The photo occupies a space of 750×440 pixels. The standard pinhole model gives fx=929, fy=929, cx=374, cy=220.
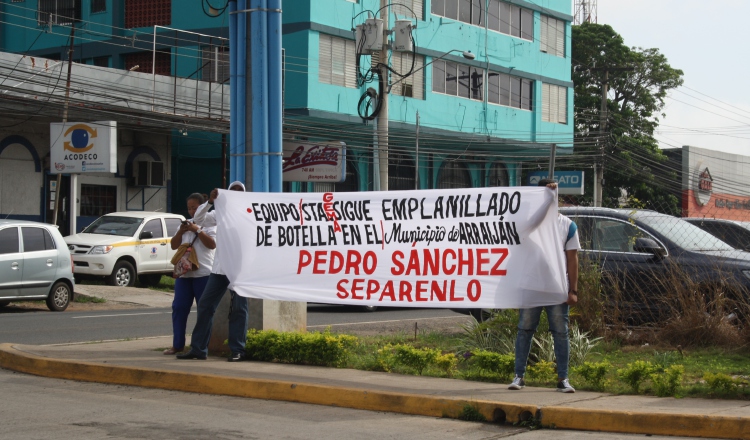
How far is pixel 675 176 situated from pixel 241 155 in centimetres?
4790

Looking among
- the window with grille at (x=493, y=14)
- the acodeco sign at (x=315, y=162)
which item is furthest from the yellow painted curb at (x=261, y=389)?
the window with grille at (x=493, y=14)

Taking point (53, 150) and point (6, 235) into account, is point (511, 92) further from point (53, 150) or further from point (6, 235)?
point (6, 235)

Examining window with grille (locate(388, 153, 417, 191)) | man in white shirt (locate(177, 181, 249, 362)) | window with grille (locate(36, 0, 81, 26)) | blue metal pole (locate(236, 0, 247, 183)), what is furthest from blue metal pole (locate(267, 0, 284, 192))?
window with grille (locate(36, 0, 81, 26))

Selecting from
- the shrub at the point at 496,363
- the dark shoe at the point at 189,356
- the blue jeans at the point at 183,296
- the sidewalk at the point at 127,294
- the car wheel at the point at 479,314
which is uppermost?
the blue jeans at the point at 183,296

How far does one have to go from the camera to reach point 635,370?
7805mm

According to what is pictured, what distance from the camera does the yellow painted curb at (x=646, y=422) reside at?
6514 mm

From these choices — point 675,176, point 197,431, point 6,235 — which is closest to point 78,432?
point 197,431

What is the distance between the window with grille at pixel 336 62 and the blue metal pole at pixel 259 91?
20.6 meters

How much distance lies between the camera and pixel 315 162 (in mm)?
31734

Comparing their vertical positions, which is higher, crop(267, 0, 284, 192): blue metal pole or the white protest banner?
crop(267, 0, 284, 192): blue metal pole

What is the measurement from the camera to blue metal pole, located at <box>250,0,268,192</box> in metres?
10.3

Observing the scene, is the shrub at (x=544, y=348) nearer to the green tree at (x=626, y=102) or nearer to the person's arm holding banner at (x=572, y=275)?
the person's arm holding banner at (x=572, y=275)

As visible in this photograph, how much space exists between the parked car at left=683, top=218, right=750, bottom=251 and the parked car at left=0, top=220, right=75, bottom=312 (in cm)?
1184

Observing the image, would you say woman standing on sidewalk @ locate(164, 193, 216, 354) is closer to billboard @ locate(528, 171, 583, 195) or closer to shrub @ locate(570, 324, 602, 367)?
shrub @ locate(570, 324, 602, 367)
